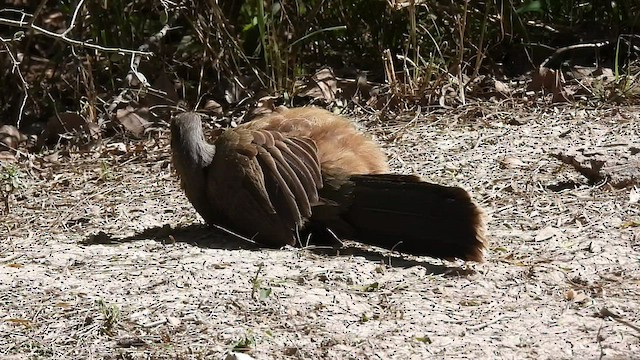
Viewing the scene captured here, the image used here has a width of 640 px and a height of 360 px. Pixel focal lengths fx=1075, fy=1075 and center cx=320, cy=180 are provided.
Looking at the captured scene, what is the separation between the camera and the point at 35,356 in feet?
12.6

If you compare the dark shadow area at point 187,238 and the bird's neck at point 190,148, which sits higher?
the bird's neck at point 190,148

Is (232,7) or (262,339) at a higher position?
(232,7)

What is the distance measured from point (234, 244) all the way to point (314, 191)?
0.49m

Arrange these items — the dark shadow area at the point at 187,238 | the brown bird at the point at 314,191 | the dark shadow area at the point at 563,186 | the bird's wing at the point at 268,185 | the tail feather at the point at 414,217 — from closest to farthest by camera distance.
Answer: the tail feather at the point at 414,217 < the brown bird at the point at 314,191 < the bird's wing at the point at 268,185 < the dark shadow area at the point at 187,238 < the dark shadow area at the point at 563,186

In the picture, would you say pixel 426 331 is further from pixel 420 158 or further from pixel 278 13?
pixel 278 13

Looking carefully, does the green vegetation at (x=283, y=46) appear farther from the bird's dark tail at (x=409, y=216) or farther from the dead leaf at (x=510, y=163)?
the bird's dark tail at (x=409, y=216)

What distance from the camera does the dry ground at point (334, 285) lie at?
3867mm

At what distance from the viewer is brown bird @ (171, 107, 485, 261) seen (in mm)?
4672

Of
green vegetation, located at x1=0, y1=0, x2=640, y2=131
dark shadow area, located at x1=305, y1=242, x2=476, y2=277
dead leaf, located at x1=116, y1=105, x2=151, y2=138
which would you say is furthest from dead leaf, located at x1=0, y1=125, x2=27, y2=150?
dark shadow area, located at x1=305, y1=242, x2=476, y2=277

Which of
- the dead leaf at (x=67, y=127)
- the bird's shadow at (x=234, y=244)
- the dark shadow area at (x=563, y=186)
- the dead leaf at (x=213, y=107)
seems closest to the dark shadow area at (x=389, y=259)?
the bird's shadow at (x=234, y=244)

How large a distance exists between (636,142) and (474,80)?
1.70 meters

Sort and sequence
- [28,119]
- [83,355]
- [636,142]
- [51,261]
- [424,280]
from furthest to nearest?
1. [28,119]
2. [636,142]
3. [51,261]
4. [424,280]
5. [83,355]

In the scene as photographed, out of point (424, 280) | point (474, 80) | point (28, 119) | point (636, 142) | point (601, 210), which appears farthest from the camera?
point (28, 119)

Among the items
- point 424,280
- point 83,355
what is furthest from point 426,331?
point 83,355
